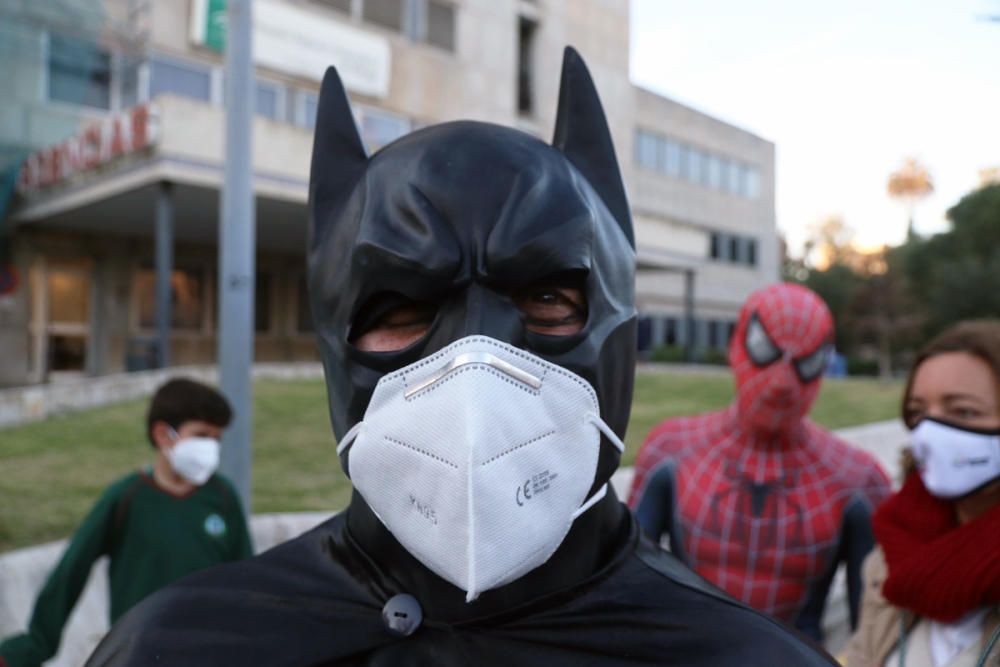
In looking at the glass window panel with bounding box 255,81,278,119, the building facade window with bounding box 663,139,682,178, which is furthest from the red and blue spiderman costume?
the building facade window with bounding box 663,139,682,178

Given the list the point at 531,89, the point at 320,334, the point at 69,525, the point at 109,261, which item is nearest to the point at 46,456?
the point at 69,525

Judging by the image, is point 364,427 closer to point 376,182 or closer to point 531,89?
point 376,182

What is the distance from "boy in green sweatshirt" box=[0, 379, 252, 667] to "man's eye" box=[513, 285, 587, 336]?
2121 mm

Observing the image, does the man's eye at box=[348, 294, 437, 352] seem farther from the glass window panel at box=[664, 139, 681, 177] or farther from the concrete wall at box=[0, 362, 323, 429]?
the glass window panel at box=[664, 139, 681, 177]

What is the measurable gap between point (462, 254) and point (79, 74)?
711 inches

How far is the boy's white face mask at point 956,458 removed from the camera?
2.22m

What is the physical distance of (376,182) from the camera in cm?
157

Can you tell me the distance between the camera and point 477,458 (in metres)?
1.32

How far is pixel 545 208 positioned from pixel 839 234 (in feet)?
226

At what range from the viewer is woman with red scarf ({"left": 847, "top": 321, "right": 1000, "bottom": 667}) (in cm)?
212

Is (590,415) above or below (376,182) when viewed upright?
below

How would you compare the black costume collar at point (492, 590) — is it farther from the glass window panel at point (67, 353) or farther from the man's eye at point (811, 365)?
the glass window panel at point (67, 353)

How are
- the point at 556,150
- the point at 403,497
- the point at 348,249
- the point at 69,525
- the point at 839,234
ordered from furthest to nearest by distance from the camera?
the point at 839,234 → the point at 69,525 → the point at 556,150 → the point at 348,249 → the point at 403,497

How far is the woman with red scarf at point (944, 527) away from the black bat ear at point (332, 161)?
1.67 metres
